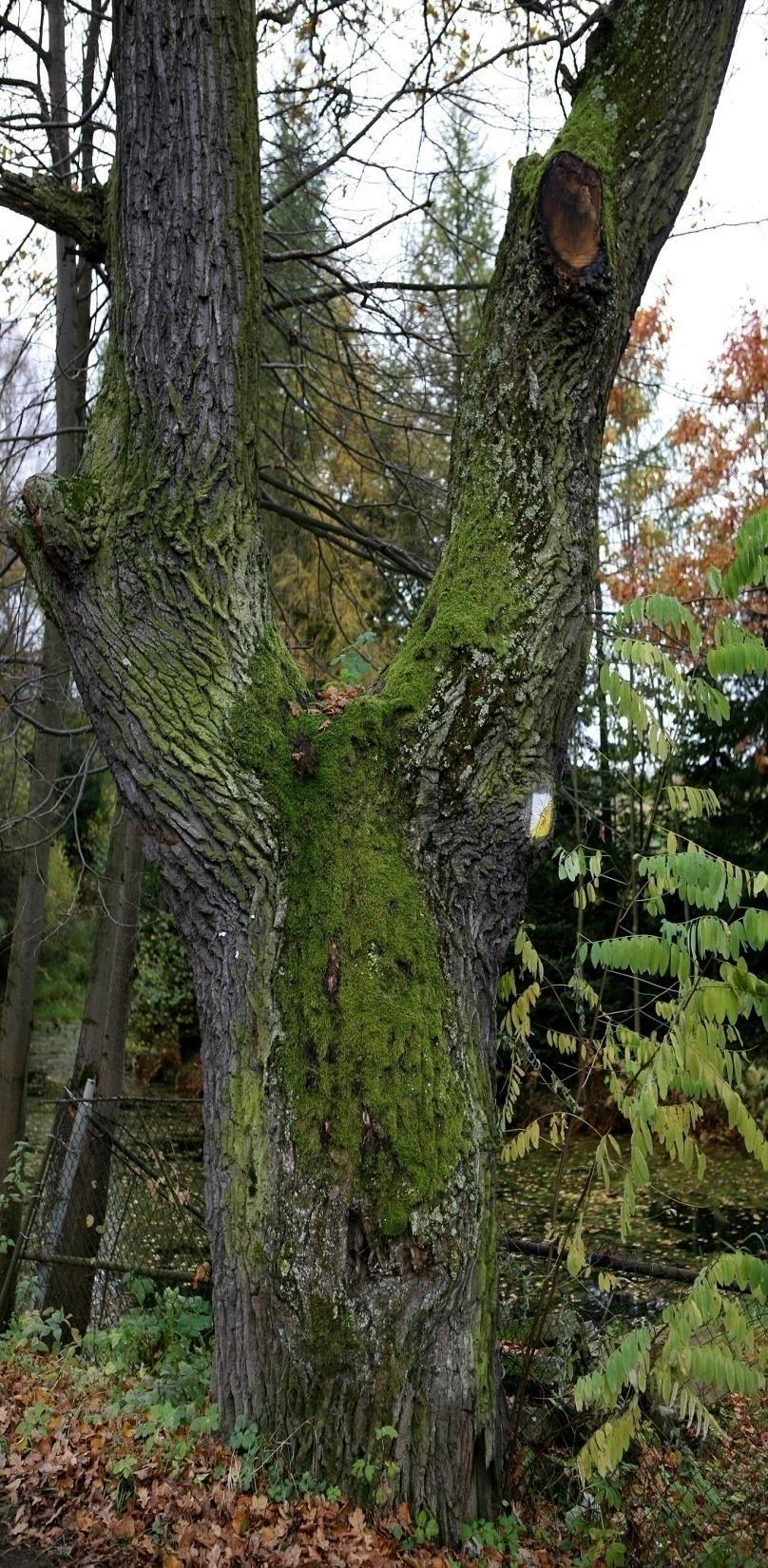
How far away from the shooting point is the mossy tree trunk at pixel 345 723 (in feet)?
9.81

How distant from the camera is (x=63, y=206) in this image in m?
4.16

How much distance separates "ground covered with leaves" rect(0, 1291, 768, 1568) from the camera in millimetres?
2867

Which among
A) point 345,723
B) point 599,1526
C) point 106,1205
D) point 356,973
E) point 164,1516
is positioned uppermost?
point 345,723

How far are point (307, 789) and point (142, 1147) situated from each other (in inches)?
116

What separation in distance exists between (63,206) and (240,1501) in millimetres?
4255

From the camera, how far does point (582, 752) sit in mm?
13961

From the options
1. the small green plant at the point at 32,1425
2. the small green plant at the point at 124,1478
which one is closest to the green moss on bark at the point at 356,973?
the small green plant at the point at 124,1478

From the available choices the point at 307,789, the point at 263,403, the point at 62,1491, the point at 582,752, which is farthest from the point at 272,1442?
the point at 582,752

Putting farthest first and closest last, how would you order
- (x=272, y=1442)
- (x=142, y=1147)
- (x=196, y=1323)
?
(x=142, y=1147) → (x=196, y=1323) → (x=272, y=1442)

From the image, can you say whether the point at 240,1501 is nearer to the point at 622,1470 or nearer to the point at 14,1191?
the point at 622,1470

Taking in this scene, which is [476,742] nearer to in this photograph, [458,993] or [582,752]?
[458,993]

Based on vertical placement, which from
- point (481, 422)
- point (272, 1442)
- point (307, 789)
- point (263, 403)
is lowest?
point (272, 1442)

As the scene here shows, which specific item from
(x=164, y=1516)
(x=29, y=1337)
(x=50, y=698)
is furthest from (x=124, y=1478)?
(x=50, y=698)

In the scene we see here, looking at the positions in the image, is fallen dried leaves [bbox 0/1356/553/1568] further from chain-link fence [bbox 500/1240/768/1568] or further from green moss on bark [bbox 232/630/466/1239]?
green moss on bark [bbox 232/630/466/1239]
